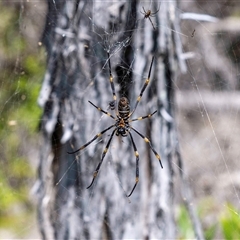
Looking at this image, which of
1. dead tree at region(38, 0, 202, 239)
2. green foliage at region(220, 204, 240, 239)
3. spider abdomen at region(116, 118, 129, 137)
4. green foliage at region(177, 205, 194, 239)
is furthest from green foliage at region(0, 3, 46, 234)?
green foliage at region(220, 204, 240, 239)

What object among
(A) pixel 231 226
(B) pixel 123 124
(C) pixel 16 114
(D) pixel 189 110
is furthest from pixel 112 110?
(D) pixel 189 110

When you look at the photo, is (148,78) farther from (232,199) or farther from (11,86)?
(232,199)

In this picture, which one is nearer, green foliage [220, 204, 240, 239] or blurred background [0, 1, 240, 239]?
green foliage [220, 204, 240, 239]

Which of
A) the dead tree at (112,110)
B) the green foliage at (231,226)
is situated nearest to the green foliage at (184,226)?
the dead tree at (112,110)

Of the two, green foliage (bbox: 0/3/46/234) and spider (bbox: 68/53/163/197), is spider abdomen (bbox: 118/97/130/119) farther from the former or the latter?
green foliage (bbox: 0/3/46/234)

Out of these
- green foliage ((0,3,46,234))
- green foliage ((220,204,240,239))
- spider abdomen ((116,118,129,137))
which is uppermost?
green foliage ((0,3,46,234))

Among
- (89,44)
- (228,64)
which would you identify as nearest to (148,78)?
(89,44)
